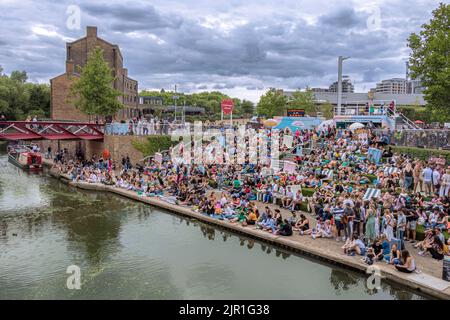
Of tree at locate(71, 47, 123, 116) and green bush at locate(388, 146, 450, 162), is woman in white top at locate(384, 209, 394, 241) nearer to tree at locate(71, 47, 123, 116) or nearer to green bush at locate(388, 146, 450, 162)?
green bush at locate(388, 146, 450, 162)

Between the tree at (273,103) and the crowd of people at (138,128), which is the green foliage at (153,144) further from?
the tree at (273,103)

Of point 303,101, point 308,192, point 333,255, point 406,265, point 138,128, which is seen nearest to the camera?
point 406,265

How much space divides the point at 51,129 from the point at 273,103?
39.9 metres

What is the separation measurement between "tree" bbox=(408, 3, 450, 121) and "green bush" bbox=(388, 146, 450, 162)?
3224 mm

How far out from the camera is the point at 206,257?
16375 mm

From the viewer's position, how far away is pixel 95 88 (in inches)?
1574

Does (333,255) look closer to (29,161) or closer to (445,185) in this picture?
(445,185)

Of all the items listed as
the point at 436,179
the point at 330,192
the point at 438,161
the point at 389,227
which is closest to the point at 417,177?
the point at 436,179

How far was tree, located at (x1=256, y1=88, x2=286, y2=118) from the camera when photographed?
223 ft

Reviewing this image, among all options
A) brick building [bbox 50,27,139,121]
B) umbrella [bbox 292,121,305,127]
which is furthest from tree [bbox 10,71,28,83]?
umbrella [bbox 292,121,305,127]

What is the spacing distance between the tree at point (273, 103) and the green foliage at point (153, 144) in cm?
3179

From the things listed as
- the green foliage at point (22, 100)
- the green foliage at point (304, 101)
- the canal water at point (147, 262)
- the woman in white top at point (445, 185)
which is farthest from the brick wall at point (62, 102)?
the woman in white top at point (445, 185)
